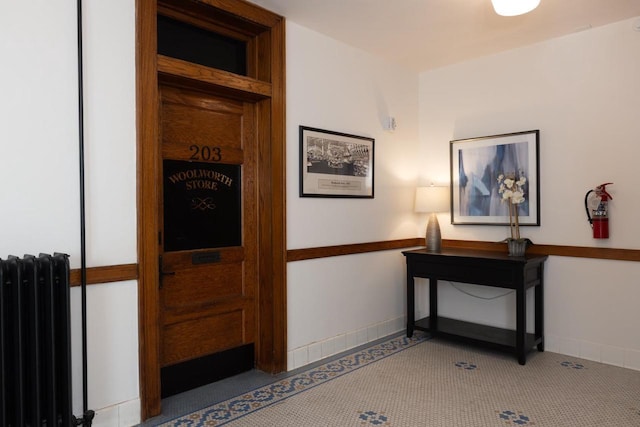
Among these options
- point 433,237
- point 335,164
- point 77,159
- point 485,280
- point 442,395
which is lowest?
point 442,395

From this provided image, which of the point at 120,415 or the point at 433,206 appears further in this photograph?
the point at 433,206

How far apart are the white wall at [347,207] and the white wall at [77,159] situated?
1.17 m

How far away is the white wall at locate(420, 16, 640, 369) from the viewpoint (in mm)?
3225

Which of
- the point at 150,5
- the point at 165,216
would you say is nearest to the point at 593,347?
the point at 165,216

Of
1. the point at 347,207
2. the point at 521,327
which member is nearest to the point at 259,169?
the point at 347,207

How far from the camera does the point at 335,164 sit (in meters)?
3.54

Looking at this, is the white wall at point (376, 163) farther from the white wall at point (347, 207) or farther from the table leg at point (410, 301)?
the table leg at point (410, 301)

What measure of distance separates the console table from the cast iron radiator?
8.96 feet

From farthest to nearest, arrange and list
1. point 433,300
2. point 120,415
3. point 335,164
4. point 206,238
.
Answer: point 433,300, point 335,164, point 206,238, point 120,415

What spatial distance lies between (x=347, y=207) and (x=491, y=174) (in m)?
1.33

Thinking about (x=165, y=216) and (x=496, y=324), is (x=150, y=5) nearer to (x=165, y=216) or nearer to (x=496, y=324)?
(x=165, y=216)

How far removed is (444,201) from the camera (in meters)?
3.99

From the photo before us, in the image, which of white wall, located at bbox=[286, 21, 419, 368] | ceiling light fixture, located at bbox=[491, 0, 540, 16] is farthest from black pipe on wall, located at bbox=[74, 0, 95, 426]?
ceiling light fixture, located at bbox=[491, 0, 540, 16]

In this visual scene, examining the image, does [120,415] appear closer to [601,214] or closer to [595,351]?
[595,351]
